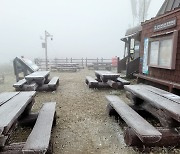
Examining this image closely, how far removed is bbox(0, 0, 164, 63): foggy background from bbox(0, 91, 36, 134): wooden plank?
54.5 meters

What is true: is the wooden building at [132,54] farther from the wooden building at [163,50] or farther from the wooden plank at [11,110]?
the wooden plank at [11,110]

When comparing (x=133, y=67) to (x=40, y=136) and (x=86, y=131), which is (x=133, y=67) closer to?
(x=86, y=131)

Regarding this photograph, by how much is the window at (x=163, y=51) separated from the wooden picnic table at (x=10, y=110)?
4547 millimetres

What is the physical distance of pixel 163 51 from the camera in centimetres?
678

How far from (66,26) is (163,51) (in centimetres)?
8832

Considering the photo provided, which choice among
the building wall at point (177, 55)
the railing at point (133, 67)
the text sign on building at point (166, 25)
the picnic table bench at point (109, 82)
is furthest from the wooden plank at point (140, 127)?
the railing at point (133, 67)

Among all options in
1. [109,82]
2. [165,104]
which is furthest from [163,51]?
[165,104]

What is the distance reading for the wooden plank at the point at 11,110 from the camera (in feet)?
8.00

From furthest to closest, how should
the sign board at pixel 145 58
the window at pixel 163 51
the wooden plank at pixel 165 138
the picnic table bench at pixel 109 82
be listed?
the sign board at pixel 145 58, the picnic table bench at pixel 109 82, the window at pixel 163 51, the wooden plank at pixel 165 138

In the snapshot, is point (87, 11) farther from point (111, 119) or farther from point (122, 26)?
point (111, 119)

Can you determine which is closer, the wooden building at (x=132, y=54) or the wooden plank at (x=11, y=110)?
the wooden plank at (x=11, y=110)

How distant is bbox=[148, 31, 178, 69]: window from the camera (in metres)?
6.10

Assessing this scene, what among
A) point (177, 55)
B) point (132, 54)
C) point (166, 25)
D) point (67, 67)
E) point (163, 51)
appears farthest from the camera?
point (67, 67)

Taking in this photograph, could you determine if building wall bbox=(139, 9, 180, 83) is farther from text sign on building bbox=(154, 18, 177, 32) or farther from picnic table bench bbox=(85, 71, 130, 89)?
picnic table bench bbox=(85, 71, 130, 89)
